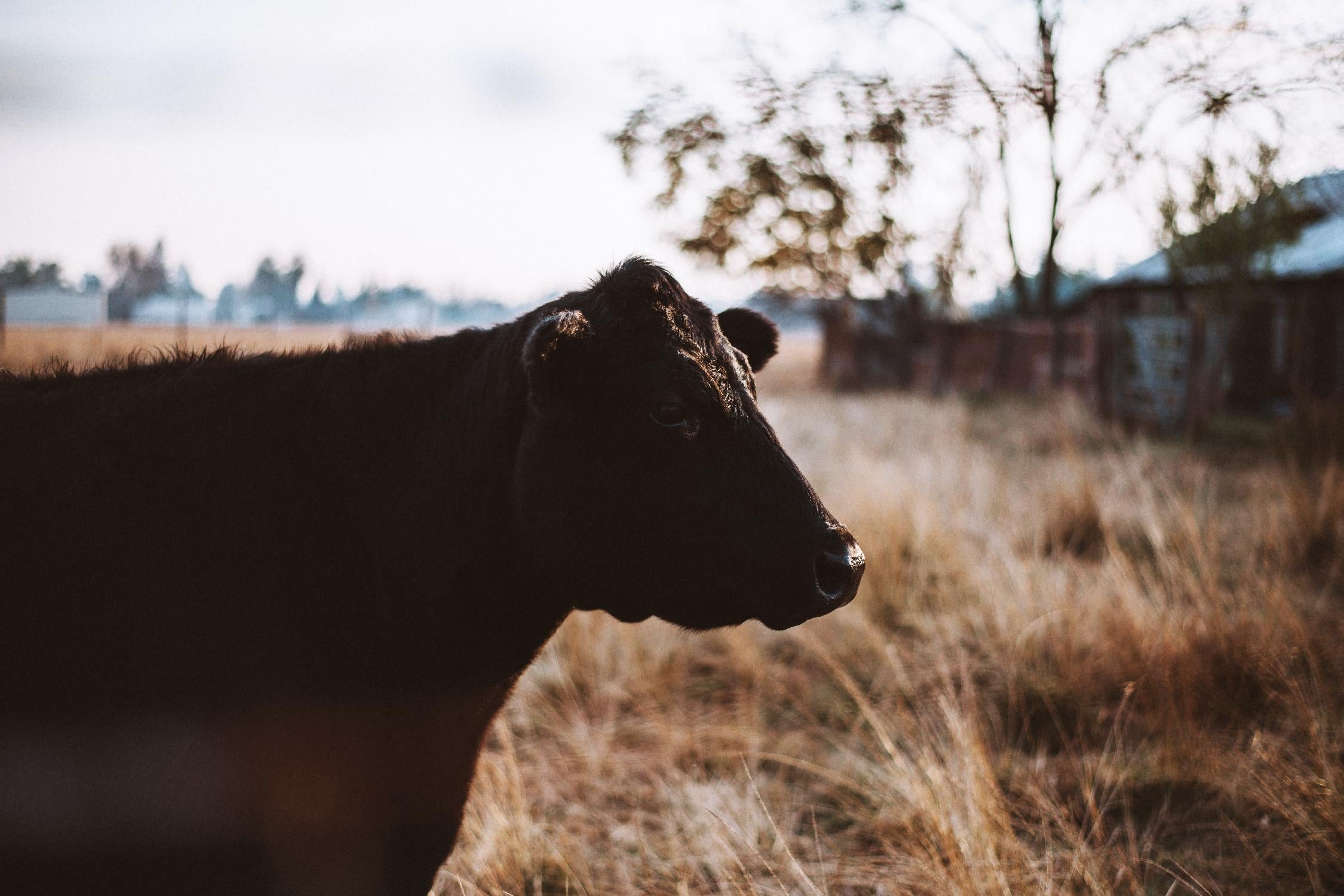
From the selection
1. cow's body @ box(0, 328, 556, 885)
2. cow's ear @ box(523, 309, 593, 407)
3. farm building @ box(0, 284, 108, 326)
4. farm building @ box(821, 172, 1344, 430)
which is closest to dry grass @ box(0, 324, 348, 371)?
farm building @ box(0, 284, 108, 326)

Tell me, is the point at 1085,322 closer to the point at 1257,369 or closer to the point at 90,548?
the point at 1257,369

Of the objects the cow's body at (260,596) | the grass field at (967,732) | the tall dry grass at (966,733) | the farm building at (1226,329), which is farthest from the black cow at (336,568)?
the farm building at (1226,329)

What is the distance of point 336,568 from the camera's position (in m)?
1.85

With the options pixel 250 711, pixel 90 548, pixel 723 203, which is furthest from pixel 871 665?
pixel 723 203

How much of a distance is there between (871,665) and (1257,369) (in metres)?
20.2

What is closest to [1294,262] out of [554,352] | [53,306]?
[554,352]

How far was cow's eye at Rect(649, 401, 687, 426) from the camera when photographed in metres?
1.78

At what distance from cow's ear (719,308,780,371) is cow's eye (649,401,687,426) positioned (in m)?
0.65

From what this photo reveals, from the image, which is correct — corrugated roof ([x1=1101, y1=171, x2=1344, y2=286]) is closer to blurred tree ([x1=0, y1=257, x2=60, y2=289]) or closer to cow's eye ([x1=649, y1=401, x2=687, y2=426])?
cow's eye ([x1=649, y1=401, x2=687, y2=426])

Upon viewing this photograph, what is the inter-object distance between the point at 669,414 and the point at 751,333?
786mm

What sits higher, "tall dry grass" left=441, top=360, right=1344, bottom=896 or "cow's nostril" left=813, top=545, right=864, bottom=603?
"cow's nostril" left=813, top=545, right=864, bottom=603

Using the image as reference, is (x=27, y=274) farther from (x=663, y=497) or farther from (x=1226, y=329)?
(x=1226, y=329)

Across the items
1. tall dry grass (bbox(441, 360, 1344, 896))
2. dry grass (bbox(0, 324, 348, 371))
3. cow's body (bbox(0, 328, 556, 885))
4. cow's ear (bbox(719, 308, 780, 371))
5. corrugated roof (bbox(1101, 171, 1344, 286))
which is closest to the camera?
cow's body (bbox(0, 328, 556, 885))

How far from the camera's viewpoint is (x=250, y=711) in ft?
5.53
